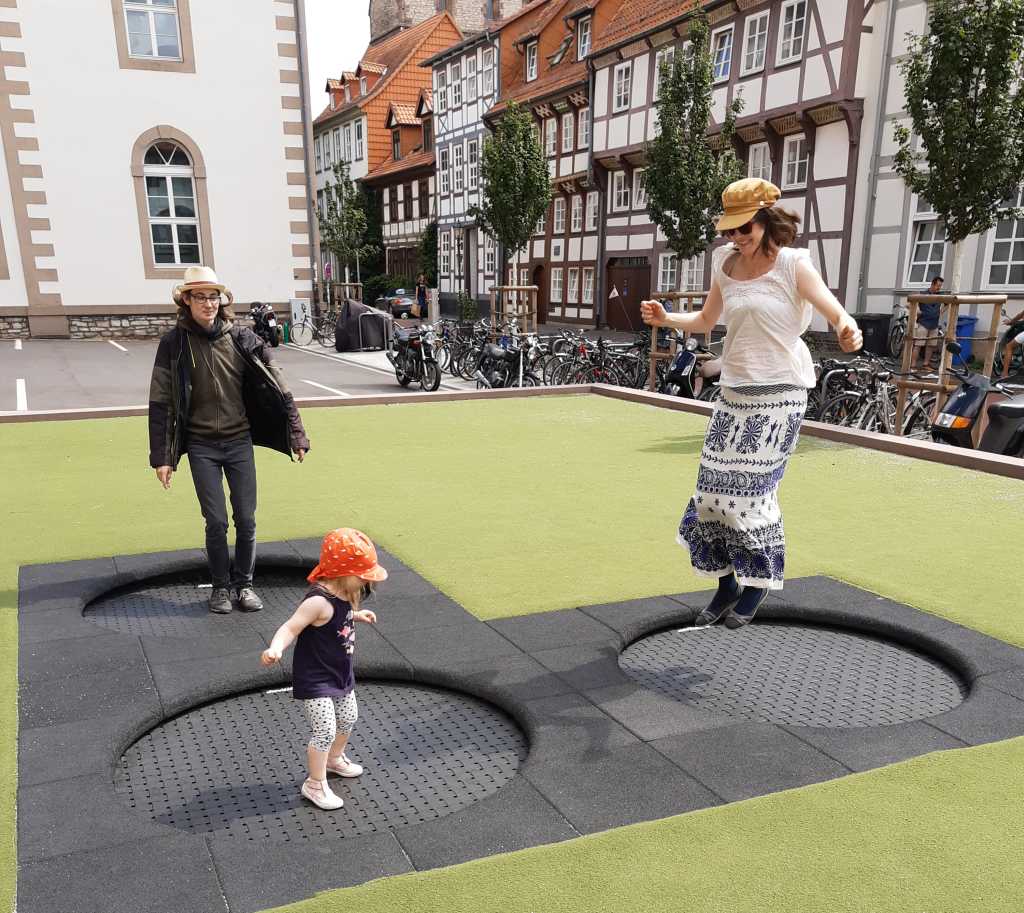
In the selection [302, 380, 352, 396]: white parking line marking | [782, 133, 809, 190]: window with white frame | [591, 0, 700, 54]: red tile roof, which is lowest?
[302, 380, 352, 396]: white parking line marking

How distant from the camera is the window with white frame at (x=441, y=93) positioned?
143ft

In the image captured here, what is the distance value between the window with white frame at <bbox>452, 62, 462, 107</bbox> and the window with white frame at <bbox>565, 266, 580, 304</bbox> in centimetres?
1281

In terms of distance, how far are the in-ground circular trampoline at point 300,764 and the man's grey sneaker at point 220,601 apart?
3.23 feet

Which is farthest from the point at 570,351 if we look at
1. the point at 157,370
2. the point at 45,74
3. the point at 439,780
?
the point at 45,74

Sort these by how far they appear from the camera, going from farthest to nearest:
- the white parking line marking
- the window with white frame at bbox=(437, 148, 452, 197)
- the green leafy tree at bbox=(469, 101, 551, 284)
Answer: the window with white frame at bbox=(437, 148, 452, 197), the green leafy tree at bbox=(469, 101, 551, 284), the white parking line marking

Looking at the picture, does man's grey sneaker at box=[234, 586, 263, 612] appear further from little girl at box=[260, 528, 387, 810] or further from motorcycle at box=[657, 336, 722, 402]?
motorcycle at box=[657, 336, 722, 402]

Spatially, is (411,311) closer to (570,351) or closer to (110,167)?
(110,167)

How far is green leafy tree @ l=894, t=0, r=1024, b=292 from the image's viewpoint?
520 inches

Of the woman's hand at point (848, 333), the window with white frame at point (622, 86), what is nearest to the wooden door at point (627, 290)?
the window with white frame at point (622, 86)

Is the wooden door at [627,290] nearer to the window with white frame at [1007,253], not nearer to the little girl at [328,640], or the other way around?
the window with white frame at [1007,253]

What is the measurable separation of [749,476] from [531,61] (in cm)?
3711

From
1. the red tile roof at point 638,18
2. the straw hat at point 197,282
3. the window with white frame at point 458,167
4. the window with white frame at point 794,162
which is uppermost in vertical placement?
the red tile roof at point 638,18

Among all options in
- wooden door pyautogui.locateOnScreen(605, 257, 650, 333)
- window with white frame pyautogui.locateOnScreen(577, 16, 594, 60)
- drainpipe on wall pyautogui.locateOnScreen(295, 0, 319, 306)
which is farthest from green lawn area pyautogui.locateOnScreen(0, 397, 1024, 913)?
window with white frame pyautogui.locateOnScreen(577, 16, 594, 60)

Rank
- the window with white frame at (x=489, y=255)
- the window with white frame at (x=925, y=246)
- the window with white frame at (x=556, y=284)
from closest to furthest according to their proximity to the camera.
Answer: the window with white frame at (x=925, y=246) → the window with white frame at (x=556, y=284) → the window with white frame at (x=489, y=255)
